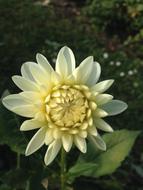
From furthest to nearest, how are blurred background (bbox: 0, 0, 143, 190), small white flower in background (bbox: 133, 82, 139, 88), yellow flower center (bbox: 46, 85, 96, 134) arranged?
small white flower in background (bbox: 133, 82, 139, 88) < blurred background (bbox: 0, 0, 143, 190) < yellow flower center (bbox: 46, 85, 96, 134)

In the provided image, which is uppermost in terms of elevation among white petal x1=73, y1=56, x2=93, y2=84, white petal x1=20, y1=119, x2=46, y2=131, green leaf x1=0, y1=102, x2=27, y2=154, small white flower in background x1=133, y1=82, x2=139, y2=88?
white petal x1=73, y1=56, x2=93, y2=84

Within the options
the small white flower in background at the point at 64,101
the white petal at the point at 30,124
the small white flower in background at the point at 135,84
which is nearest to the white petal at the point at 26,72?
A: the small white flower in background at the point at 64,101

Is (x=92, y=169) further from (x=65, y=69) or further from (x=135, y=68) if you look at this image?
(x=135, y=68)

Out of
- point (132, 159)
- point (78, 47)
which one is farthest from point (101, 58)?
point (132, 159)

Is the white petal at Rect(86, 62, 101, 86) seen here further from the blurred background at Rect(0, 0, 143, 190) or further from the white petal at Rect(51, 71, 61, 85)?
the blurred background at Rect(0, 0, 143, 190)

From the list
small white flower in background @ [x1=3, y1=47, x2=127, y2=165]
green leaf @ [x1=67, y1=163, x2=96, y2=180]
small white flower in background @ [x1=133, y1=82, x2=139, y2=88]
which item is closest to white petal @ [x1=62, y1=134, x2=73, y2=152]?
small white flower in background @ [x1=3, y1=47, x2=127, y2=165]

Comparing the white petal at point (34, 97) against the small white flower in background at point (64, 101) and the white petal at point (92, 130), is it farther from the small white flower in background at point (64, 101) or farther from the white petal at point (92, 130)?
the white petal at point (92, 130)

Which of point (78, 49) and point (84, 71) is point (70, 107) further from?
point (78, 49)
